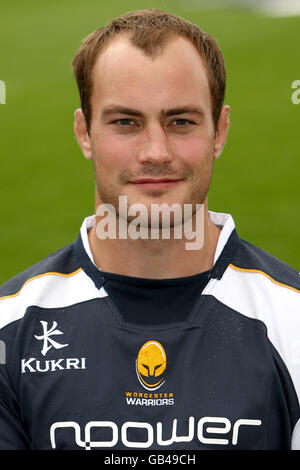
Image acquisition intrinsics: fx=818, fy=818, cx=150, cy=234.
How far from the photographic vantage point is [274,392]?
2.86 m

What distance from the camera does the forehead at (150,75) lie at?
281 cm

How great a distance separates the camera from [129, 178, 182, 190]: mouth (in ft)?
9.36

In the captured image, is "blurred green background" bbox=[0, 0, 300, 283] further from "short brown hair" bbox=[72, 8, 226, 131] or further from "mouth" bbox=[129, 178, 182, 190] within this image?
"mouth" bbox=[129, 178, 182, 190]

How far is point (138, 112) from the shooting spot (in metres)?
2.83

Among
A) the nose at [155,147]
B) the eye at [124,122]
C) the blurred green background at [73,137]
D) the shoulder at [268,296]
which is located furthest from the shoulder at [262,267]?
the blurred green background at [73,137]

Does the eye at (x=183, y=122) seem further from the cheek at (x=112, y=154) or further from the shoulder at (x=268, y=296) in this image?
the shoulder at (x=268, y=296)

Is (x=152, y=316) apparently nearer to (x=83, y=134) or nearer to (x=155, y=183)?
(x=155, y=183)

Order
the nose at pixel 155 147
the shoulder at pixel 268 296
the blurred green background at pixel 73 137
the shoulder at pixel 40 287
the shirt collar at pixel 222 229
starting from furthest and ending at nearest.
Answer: the blurred green background at pixel 73 137 → the shirt collar at pixel 222 229 → the shoulder at pixel 40 287 → the shoulder at pixel 268 296 → the nose at pixel 155 147

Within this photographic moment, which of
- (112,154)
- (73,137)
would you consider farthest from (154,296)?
(73,137)

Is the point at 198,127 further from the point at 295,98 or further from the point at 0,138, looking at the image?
the point at 295,98

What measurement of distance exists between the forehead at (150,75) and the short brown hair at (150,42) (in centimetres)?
3

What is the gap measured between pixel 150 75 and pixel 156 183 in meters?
0.37

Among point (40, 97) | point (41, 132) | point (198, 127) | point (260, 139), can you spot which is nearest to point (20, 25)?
point (40, 97)
